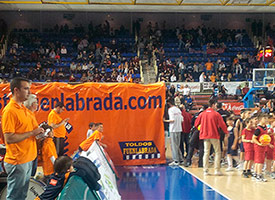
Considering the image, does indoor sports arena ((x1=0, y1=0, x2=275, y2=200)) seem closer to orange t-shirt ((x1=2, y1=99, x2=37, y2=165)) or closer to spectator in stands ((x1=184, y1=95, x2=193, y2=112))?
orange t-shirt ((x1=2, y1=99, x2=37, y2=165))

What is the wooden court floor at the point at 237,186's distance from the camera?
6750 millimetres

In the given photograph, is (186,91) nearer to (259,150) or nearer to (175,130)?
(175,130)

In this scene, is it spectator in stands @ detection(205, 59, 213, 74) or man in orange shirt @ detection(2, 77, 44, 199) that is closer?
man in orange shirt @ detection(2, 77, 44, 199)

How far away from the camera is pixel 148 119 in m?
9.77

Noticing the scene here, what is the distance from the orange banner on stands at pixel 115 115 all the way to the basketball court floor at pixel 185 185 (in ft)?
1.91

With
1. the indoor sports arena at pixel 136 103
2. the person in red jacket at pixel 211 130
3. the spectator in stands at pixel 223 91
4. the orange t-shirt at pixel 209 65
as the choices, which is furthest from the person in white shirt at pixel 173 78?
the person in red jacket at pixel 211 130

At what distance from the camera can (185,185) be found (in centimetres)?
762

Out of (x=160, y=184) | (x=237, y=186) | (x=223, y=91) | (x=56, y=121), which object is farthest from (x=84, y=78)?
(x=237, y=186)

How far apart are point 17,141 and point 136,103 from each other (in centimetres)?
599

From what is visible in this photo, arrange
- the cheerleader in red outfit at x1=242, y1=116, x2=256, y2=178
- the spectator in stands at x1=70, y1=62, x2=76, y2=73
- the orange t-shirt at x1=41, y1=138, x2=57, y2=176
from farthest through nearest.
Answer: the spectator in stands at x1=70, y1=62, x2=76, y2=73, the cheerleader in red outfit at x1=242, y1=116, x2=256, y2=178, the orange t-shirt at x1=41, y1=138, x2=57, y2=176

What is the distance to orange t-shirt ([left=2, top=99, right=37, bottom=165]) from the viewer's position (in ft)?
13.0

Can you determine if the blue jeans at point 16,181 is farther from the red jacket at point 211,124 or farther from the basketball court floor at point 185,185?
the red jacket at point 211,124

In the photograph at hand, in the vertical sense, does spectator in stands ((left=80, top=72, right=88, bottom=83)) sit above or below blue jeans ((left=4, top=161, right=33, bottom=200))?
above

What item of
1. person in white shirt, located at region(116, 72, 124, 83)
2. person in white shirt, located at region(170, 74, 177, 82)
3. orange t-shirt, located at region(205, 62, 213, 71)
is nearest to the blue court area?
person in white shirt, located at region(116, 72, 124, 83)
